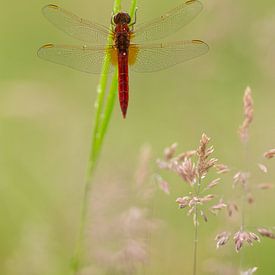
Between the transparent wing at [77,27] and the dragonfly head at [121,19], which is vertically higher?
the dragonfly head at [121,19]

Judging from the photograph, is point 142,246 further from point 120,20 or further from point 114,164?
point 120,20

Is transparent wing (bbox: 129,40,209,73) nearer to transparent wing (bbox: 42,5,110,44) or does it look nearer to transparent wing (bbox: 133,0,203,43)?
transparent wing (bbox: 133,0,203,43)

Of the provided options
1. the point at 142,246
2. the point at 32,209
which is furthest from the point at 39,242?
the point at 142,246

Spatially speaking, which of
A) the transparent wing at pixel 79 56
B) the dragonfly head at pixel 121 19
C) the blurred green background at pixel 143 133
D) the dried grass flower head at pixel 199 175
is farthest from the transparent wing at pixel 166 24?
the dried grass flower head at pixel 199 175

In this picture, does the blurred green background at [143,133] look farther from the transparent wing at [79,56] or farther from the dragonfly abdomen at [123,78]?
the transparent wing at [79,56]

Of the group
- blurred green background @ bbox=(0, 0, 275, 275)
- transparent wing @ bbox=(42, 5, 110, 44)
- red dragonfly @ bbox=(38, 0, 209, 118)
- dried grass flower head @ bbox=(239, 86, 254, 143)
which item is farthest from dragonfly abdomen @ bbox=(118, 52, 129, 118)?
dried grass flower head @ bbox=(239, 86, 254, 143)
